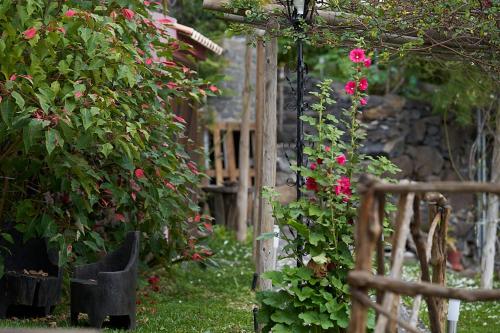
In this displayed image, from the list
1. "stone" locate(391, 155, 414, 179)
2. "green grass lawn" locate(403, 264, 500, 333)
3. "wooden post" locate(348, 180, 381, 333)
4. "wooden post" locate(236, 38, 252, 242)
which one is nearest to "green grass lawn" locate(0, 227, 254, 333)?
"wooden post" locate(236, 38, 252, 242)

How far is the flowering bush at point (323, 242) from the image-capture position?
4.98 metres

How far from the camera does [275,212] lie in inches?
200

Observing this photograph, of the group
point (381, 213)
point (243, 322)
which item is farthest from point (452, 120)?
point (381, 213)

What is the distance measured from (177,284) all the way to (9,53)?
359 centimetres

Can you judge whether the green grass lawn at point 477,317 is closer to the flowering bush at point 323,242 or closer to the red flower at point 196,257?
the red flower at point 196,257

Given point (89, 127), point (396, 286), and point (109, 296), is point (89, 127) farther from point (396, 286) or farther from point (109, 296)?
point (396, 286)

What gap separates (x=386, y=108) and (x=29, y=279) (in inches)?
370

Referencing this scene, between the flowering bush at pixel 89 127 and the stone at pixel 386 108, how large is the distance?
740 centimetres

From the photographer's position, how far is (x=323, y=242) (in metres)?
5.04

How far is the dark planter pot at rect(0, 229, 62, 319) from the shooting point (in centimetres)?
618

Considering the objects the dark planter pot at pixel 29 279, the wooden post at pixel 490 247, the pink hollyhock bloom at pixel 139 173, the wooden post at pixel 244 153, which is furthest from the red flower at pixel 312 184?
the wooden post at pixel 244 153

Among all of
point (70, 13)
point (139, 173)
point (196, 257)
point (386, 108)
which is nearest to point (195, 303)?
point (196, 257)

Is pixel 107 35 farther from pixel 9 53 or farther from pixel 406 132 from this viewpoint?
pixel 406 132

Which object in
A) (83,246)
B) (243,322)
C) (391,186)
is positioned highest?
(391,186)
